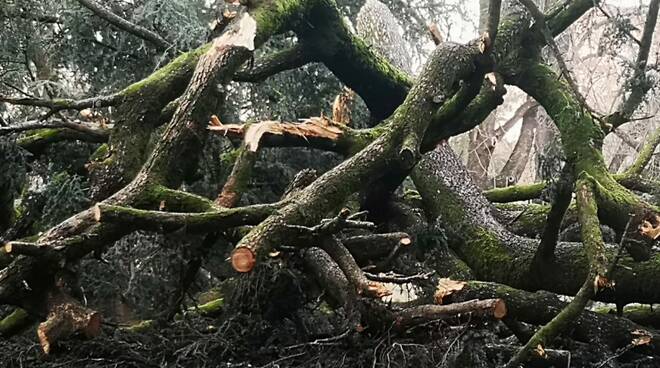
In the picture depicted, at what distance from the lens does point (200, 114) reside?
3910 millimetres

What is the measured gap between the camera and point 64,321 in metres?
3.28

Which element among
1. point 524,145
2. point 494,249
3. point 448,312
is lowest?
point 448,312

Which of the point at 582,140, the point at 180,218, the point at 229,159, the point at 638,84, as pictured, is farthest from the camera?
the point at 229,159

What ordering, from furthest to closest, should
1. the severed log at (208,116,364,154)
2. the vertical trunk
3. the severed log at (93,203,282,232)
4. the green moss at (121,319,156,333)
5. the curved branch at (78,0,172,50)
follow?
the vertical trunk, the curved branch at (78,0,172,50), the severed log at (208,116,364,154), the green moss at (121,319,156,333), the severed log at (93,203,282,232)

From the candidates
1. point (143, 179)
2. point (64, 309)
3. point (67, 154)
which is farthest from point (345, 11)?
point (64, 309)

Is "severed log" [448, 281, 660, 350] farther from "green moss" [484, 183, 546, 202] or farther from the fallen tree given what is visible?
"green moss" [484, 183, 546, 202]

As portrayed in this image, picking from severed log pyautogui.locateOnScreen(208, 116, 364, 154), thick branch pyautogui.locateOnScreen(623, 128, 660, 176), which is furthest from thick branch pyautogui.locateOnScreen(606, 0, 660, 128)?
severed log pyautogui.locateOnScreen(208, 116, 364, 154)

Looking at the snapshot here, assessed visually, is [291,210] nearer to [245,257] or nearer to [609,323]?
[245,257]

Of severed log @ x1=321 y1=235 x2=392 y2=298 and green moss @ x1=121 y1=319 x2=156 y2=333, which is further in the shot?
green moss @ x1=121 y1=319 x2=156 y2=333

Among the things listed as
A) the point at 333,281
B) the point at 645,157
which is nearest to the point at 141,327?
the point at 333,281

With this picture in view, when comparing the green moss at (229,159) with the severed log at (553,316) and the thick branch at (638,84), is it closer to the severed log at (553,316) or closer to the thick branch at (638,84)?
the severed log at (553,316)

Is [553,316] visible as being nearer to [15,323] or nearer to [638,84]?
[638,84]

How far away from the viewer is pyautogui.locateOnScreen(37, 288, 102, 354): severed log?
3.22 metres

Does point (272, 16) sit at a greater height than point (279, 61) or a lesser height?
lesser
